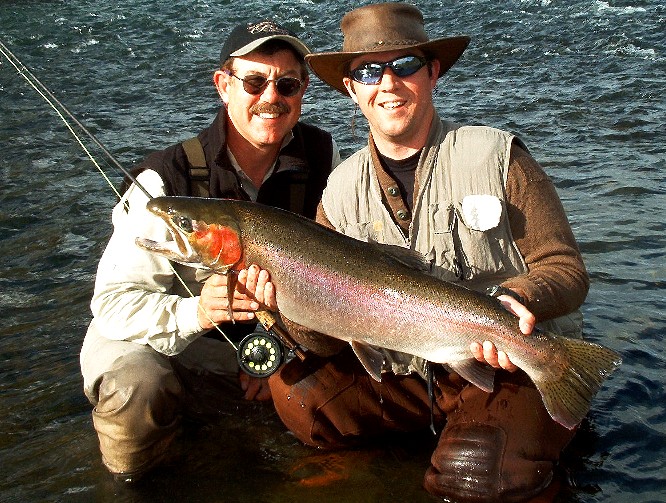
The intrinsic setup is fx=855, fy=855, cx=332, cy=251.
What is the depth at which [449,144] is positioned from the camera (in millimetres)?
3688

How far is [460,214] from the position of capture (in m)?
3.59

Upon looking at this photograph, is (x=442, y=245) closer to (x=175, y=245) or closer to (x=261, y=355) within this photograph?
(x=261, y=355)

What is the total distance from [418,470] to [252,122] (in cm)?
179

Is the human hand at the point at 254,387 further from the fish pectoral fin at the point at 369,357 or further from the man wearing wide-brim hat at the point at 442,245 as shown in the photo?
the fish pectoral fin at the point at 369,357

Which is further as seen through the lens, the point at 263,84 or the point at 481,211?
the point at 263,84

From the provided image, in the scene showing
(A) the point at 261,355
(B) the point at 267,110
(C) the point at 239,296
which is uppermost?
(B) the point at 267,110

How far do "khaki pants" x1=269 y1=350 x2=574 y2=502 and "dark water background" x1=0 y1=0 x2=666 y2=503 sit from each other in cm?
16

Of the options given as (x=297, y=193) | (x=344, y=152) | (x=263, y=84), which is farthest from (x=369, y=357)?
(x=344, y=152)

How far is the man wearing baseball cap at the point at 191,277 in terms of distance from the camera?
370 centimetres

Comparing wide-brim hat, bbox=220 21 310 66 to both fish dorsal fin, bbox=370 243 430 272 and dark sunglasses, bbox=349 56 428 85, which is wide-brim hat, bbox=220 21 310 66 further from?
fish dorsal fin, bbox=370 243 430 272

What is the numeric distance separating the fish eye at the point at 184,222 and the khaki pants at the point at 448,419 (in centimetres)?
90

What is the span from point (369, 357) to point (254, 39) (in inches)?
66.4

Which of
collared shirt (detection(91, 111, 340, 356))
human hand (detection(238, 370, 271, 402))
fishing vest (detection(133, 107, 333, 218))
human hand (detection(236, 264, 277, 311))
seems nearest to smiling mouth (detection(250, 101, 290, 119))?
fishing vest (detection(133, 107, 333, 218))

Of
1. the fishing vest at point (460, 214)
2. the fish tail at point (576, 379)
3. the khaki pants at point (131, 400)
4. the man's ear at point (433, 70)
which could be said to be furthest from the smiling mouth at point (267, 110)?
the fish tail at point (576, 379)
